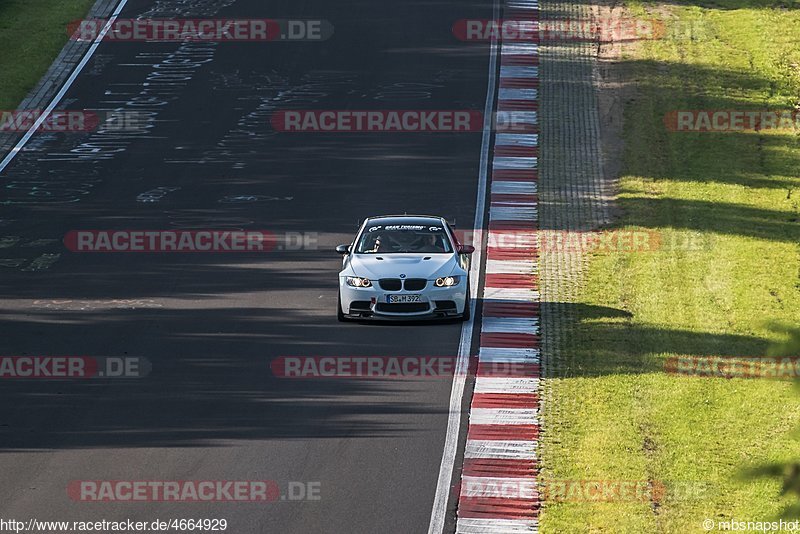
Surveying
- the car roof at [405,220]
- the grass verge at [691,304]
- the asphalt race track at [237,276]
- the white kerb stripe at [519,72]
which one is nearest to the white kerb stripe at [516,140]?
the asphalt race track at [237,276]

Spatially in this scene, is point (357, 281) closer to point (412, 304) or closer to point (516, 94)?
point (412, 304)

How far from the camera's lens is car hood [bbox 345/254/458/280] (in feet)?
61.2

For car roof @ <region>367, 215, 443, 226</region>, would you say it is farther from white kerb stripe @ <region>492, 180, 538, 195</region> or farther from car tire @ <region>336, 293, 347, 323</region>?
white kerb stripe @ <region>492, 180, 538, 195</region>

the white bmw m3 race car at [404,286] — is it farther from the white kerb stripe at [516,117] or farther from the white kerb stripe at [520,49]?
the white kerb stripe at [520,49]

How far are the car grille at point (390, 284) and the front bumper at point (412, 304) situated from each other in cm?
6

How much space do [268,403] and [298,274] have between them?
20.4 feet

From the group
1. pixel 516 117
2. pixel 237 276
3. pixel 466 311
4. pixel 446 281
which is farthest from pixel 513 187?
pixel 446 281

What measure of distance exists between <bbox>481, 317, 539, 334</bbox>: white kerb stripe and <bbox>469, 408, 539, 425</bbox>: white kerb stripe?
126 inches

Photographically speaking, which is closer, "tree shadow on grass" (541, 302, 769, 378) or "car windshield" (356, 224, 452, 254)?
"tree shadow on grass" (541, 302, 769, 378)

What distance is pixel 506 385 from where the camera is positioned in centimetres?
1667

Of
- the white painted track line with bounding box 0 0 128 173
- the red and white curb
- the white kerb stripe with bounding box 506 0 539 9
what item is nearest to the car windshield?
the red and white curb

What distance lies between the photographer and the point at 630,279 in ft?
70.5

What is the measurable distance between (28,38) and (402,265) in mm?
21280

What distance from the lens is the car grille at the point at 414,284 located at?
18.5m
